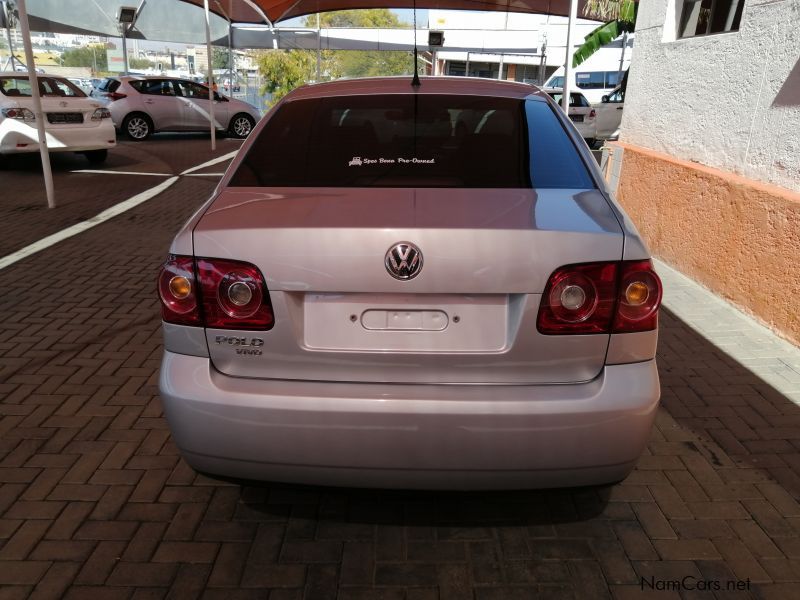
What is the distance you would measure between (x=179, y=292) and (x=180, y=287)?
2 centimetres

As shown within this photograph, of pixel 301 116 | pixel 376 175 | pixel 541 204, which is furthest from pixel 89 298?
pixel 541 204

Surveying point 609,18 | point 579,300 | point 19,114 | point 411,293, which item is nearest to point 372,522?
point 411,293

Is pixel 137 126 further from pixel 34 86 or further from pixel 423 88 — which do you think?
pixel 423 88

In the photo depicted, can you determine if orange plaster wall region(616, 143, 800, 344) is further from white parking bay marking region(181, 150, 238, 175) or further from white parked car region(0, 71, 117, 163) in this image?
white parked car region(0, 71, 117, 163)

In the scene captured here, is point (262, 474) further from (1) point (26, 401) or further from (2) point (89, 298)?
(2) point (89, 298)

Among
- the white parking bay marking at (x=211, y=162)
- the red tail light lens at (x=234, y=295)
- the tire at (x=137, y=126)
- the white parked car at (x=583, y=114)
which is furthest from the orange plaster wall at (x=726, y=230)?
the tire at (x=137, y=126)

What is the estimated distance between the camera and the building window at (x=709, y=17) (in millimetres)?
5754

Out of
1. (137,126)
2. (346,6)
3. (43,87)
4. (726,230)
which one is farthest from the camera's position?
(346,6)

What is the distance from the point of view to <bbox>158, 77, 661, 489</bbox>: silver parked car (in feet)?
6.73

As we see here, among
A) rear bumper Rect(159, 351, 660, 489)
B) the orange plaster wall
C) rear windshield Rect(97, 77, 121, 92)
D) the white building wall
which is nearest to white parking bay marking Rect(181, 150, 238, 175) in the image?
rear windshield Rect(97, 77, 121, 92)

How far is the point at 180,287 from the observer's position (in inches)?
86.7

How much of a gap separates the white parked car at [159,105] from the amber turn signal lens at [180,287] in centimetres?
1538

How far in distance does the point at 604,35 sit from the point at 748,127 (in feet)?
47.5

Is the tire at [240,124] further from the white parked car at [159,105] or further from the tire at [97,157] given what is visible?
the tire at [97,157]
